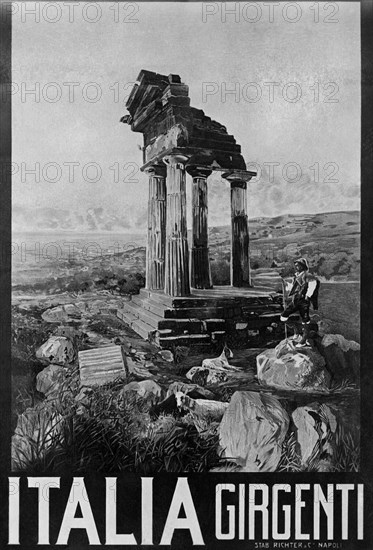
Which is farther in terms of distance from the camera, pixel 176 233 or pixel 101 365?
pixel 176 233

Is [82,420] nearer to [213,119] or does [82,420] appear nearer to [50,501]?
[50,501]

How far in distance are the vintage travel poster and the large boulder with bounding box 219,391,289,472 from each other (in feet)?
0.05

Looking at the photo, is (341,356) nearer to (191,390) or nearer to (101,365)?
(191,390)

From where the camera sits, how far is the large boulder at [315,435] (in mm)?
3951

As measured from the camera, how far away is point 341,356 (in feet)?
13.3

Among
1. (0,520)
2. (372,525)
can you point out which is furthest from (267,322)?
(0,520)

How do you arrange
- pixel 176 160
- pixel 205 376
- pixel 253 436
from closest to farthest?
pixel 253 436
pixel 205 376
pixel 176 160


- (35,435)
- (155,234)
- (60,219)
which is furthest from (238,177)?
(35,435)

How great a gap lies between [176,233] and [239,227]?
50 centimetres

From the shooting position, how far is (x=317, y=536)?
12.9 ft

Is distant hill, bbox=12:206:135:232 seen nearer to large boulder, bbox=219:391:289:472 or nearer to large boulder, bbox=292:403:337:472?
large boulder, bbox=219:391:289:472

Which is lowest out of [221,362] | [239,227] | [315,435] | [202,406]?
[315,435]

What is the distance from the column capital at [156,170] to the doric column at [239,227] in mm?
486

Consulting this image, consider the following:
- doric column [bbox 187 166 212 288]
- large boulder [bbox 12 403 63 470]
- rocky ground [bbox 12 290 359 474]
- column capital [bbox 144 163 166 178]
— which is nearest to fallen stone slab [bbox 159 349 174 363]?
rocky ground [bbox 12 290 359 474]
